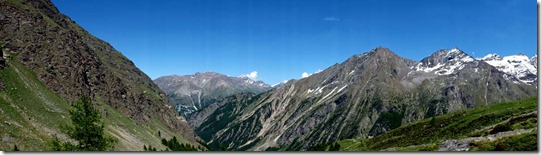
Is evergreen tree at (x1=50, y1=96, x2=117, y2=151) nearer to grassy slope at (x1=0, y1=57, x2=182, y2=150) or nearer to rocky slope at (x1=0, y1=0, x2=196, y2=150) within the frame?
grassy slope at (x1=0, y1=57, x2=182, y2=150)

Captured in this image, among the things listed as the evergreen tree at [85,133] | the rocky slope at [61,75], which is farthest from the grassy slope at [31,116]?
the evergreen tree at [85,133]

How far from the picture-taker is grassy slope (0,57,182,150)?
61.8 metres

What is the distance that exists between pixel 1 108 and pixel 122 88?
9075 cm

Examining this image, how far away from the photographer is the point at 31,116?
75938 millimetres

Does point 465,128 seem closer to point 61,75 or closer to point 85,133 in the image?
point 85,133

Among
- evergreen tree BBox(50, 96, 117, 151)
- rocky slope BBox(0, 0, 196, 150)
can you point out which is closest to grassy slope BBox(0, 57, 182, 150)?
rocky slope BBox(0, 0, 196, 150)

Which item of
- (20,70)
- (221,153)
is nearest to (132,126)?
(20,70)

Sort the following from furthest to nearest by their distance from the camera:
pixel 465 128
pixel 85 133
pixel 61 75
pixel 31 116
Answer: pixel 61 75 → pixel 31 116 → pixel 465 128 → pixel 85 133

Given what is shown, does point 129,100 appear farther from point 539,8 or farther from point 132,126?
point 539,8

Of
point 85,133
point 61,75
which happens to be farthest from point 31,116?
point 85,133

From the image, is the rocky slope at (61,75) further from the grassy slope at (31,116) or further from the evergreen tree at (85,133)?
the evergreen tree at (85,133)

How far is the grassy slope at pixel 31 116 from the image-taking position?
203 ft

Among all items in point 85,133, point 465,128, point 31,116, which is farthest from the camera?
point 31,116

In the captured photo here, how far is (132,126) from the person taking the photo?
128 metres
